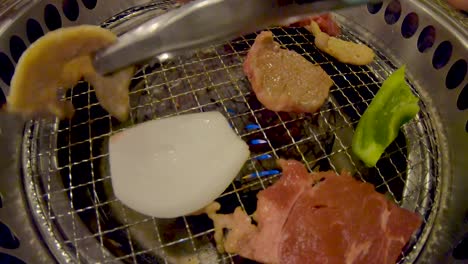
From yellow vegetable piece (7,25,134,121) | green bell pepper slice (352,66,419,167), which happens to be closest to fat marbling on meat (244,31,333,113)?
green bell pepper slice (352,66,419,167)

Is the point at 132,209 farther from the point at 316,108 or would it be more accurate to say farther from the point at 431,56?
the point at 431,56

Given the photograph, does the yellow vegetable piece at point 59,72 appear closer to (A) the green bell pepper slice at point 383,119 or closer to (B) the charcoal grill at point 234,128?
(B) the charcoal grill at point 234,128

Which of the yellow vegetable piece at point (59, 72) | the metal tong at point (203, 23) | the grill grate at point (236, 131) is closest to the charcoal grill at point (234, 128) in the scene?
the grill grate at point (236, 131)

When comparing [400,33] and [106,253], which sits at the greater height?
[400,33]

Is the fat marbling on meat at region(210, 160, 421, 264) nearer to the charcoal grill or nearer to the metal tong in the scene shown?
the charcoal grill

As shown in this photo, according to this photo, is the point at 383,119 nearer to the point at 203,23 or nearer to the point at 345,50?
the point at 345,50

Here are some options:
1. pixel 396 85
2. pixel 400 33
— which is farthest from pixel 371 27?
pixel 396 85
